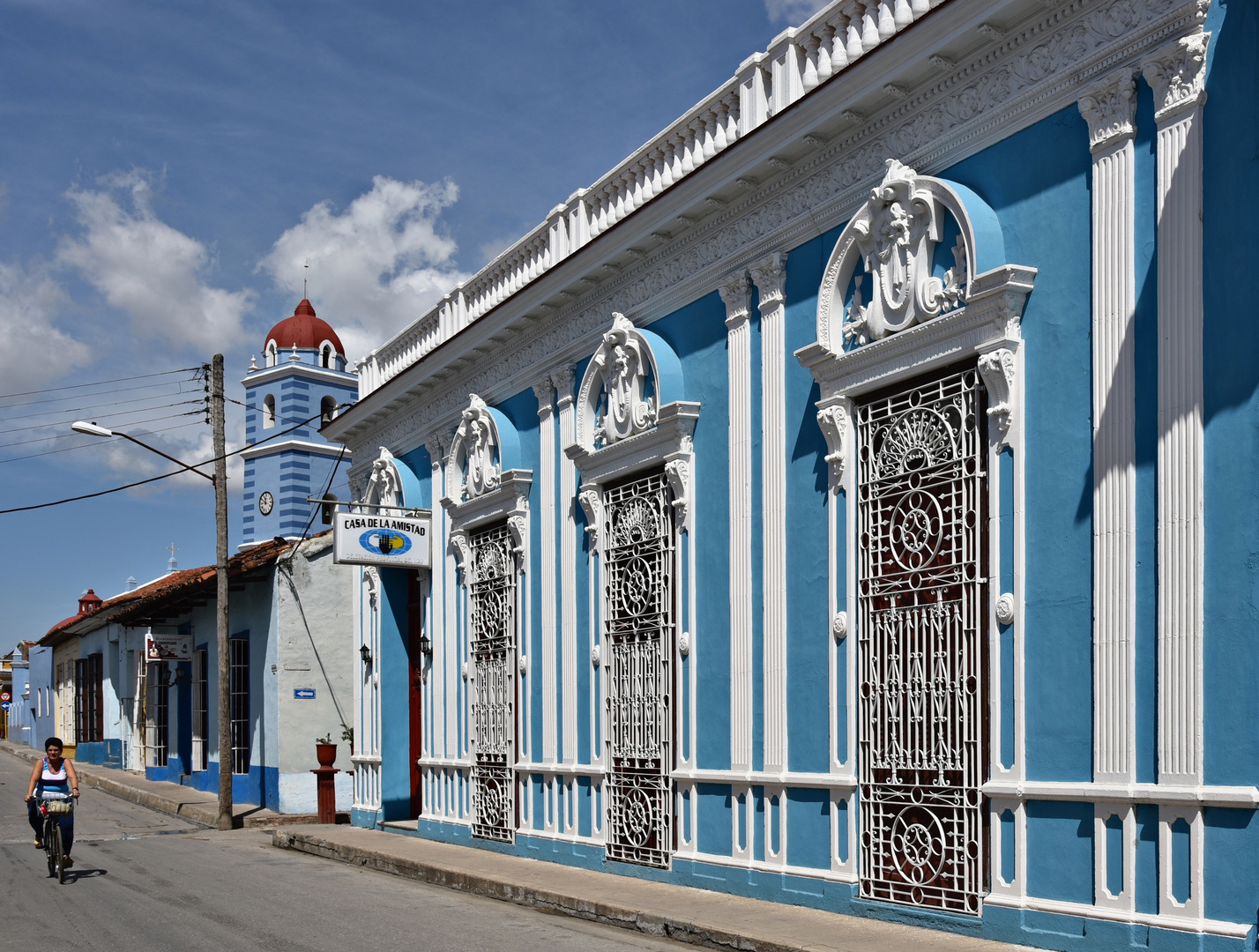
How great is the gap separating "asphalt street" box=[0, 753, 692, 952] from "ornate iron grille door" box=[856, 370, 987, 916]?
5.78 ft

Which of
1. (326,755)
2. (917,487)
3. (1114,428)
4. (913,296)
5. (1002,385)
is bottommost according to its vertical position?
(326,755)

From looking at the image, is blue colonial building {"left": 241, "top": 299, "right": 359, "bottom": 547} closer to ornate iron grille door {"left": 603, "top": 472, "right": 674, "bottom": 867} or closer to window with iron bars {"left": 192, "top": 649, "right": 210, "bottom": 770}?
window with iron bars {"left": 192, "top": 649, "right": 210, "bottom": 770}

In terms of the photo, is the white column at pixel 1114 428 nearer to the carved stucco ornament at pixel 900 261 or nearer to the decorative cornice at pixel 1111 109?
the decorative cornice at pixel 1111 109

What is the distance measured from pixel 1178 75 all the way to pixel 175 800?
21.9 metres

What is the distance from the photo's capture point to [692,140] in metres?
12.3

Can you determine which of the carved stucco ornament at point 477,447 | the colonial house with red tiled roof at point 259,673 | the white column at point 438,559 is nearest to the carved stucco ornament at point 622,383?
the carved stucco ornament at point 477,447

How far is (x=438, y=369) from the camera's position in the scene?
55.7 ft

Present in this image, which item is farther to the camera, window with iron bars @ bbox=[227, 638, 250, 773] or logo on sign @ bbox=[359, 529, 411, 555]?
window with iron bars @ bbox=[227, 638, 250, 773]

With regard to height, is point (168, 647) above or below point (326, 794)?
above

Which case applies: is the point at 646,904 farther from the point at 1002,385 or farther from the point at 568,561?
the point at 1002,385

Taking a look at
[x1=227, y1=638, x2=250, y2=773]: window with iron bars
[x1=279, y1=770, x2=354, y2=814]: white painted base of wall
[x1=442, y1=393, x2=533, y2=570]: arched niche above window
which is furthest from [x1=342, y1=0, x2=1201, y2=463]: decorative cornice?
[x1=227, y1=638, x2=250, y2=773]: window with iron bars

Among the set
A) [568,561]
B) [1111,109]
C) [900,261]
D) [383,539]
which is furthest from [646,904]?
[383,539]

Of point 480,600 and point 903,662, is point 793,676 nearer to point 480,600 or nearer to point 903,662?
point 903,662

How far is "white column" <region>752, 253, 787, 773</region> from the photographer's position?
10516mm
